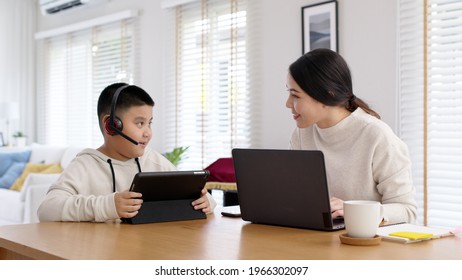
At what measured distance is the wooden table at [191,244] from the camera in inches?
47.4

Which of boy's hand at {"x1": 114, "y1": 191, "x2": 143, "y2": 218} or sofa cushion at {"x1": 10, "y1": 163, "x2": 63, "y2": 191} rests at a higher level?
boy's hand at {"x1": 114, "y1": 191, "x2": 143, "y2": 218}

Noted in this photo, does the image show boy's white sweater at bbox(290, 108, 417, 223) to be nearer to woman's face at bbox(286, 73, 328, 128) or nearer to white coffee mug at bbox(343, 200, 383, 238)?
woman's face at bbox(286, 73, 328, 128)

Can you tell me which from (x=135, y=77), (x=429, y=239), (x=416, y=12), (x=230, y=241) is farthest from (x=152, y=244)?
(x=135, y=77)

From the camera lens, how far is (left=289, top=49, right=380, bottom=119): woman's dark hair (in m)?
1.89

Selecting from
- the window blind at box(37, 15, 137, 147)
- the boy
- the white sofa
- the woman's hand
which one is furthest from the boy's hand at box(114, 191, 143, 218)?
the window blind at box(37, 15, 137, 147)

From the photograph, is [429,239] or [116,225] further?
[116,225]

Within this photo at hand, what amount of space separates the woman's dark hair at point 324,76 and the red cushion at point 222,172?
6.46 ft

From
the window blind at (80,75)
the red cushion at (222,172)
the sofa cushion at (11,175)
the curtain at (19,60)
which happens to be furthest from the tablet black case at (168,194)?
the curtain at (19,60)

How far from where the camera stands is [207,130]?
4828mm

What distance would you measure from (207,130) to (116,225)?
3235 mm

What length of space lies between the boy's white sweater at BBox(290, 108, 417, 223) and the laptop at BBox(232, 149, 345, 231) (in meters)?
0.30

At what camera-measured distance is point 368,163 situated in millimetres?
1862

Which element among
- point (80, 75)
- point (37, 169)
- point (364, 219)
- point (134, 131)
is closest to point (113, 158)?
point (134, 131)

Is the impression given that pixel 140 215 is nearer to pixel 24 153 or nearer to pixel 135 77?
pixel 135 77
